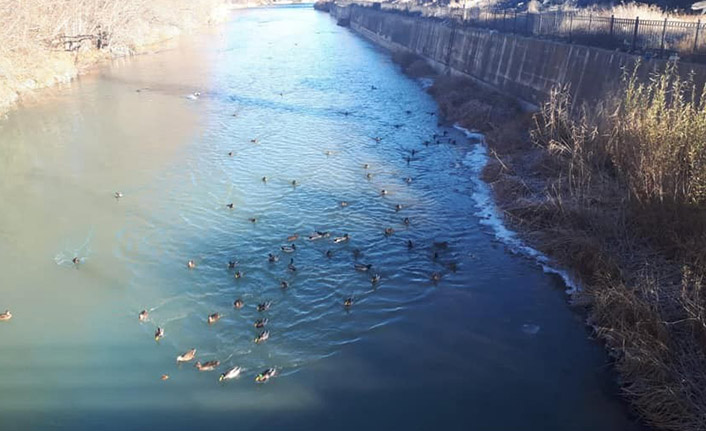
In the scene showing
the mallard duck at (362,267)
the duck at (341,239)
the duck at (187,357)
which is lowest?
the duck at (187,357)

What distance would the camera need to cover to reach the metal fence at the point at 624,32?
17891 millimetres

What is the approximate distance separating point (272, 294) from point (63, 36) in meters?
34.5

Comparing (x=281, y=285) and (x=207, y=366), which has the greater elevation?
(x=281, y=285)

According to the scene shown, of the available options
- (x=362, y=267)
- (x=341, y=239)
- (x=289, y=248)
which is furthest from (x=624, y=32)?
(x=289, y=248)

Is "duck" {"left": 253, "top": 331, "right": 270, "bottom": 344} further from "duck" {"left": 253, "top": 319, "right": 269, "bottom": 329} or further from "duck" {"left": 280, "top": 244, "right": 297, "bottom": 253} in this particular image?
"duck" {"left": 280, "top": 244, "right": 297, "bottom": 253}

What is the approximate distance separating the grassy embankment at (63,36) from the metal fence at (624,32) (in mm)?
25611

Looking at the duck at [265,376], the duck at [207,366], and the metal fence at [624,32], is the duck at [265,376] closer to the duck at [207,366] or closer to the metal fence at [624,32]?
the duck at [207,366]

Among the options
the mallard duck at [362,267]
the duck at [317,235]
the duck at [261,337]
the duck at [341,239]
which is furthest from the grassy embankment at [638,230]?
the duck at [261,337]

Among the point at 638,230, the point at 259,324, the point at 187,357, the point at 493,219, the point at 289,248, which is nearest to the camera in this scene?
the point at 187,357

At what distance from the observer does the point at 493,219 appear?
51.8ft

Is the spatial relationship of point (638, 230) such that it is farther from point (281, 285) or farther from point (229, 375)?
point (229, 375)

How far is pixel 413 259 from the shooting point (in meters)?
13.7

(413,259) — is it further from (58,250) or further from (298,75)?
(298,75)

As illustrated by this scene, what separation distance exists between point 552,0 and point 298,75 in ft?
64.1
